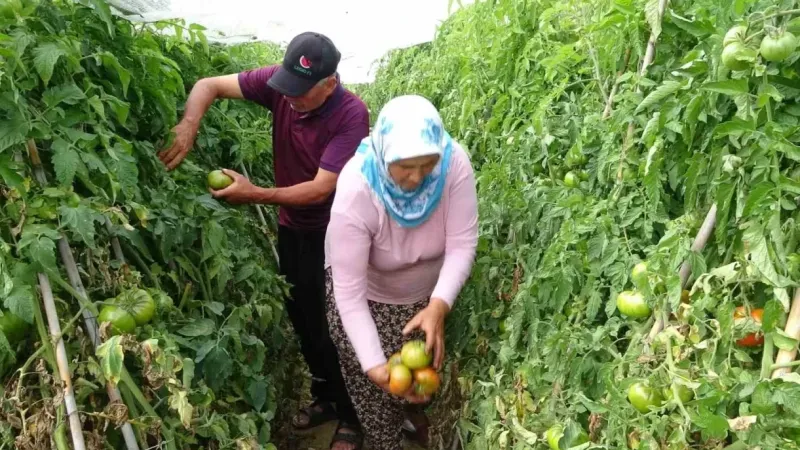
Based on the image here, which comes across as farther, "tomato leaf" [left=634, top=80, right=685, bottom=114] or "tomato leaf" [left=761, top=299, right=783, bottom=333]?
"tomato leaf" [left=634, top=80, right=685, bottom=114]

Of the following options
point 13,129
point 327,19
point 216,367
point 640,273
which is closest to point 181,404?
point 216,367

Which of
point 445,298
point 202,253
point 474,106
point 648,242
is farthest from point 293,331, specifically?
point 648,242

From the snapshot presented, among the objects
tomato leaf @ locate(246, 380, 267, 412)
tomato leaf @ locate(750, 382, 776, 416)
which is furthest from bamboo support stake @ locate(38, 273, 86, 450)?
tomato leaf @ locate(750, 382, 776, 416)

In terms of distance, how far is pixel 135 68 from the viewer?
1927mm

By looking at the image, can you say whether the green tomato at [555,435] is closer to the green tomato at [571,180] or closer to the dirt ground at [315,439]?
the green tomato at [571,180]

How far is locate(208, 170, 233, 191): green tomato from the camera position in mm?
2248

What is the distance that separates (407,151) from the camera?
1547 mm

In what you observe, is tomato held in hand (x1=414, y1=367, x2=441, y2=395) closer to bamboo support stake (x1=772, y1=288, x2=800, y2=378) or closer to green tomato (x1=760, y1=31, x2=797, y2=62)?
bamboo support stake (x1=772, y1=288, x2=800, y2=378)

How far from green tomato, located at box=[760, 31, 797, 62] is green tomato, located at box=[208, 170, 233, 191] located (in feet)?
5.71

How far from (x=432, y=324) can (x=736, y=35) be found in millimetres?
1107

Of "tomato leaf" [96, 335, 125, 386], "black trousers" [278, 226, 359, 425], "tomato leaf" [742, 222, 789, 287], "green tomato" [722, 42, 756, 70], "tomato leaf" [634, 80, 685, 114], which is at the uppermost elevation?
"green tomato" [722, 42, 756, 70]

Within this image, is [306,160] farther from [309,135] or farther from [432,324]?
[432,324]

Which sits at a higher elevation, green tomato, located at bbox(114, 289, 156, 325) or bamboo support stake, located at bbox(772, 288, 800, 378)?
bamboo support stake, located at bbox(772, 288, 800, 378)

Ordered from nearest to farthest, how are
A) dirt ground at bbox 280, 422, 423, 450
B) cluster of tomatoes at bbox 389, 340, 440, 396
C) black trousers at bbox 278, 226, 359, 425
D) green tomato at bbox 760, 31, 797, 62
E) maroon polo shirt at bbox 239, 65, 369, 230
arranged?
green tomato at bbox 760, 31, 797, 62, cluster of tomatoes at bbox 389, 340, 440, 396, maroon polo shirt at bbox 239, 65, 369, 230, black trousers at bbox 278, 226, 359, 425, dirt ground at bbox 280, 422, 423, 450
